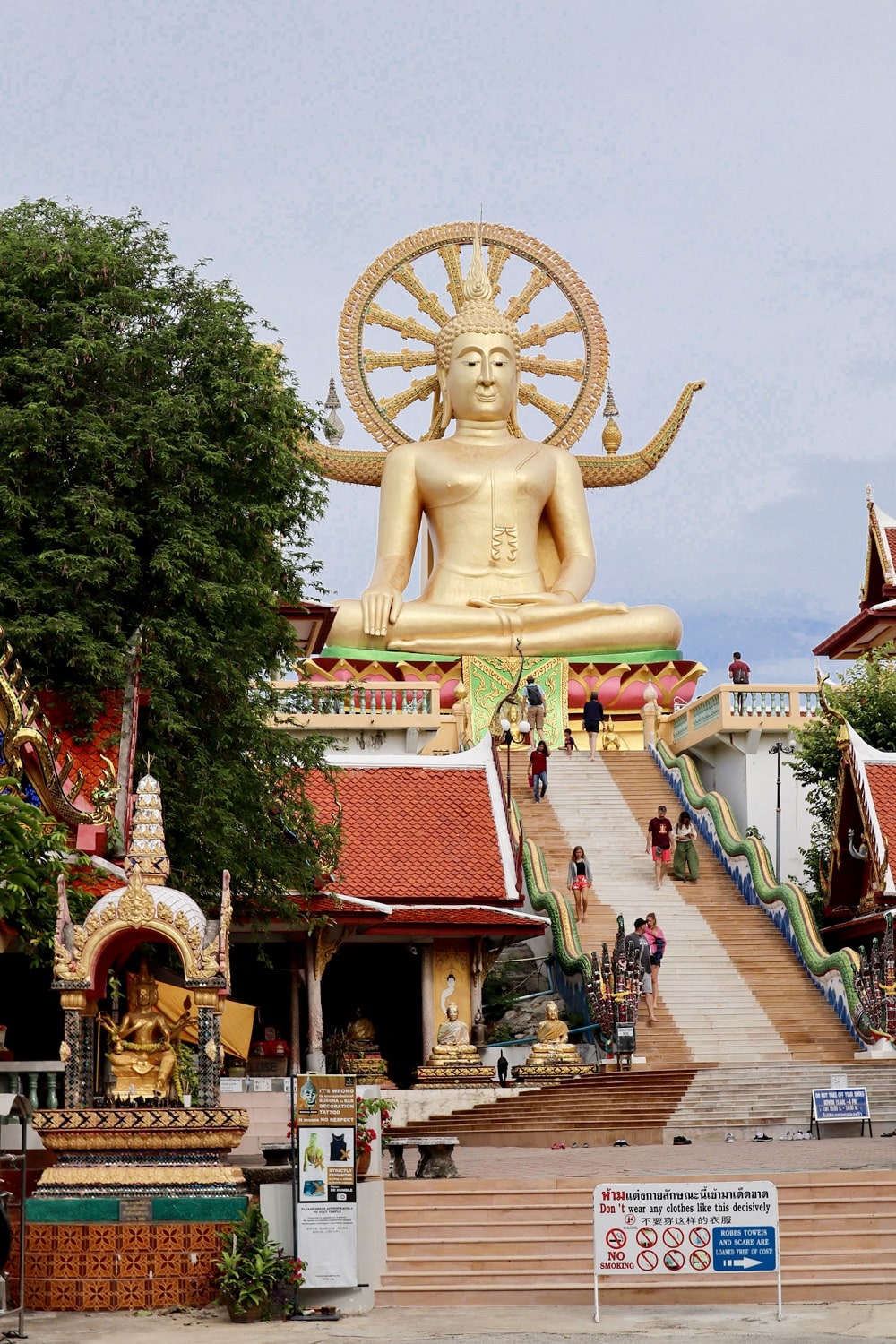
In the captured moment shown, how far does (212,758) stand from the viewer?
1989 centimetres

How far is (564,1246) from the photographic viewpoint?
14.1m

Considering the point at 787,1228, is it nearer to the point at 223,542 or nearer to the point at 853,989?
the point at 223,542

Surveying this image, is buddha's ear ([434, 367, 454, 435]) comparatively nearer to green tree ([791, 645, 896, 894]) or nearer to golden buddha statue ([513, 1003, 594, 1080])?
green tree ([791, 645, 896, 894])

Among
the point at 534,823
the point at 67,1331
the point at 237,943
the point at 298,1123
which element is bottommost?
the point at 67,1331

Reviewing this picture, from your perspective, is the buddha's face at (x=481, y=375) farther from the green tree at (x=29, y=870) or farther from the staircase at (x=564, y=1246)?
the staircase at (x=564, y=1246)

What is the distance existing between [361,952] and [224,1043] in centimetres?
553

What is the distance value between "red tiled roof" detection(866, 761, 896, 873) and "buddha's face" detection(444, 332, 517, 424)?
1448 cm

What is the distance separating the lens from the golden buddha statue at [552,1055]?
2267 cm

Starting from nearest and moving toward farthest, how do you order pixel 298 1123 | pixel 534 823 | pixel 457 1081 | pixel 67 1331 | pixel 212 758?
pixel 67 1331 < pixel 298 1123 < pixel 212 758 < pixel 457 1081 < pixel 534 823

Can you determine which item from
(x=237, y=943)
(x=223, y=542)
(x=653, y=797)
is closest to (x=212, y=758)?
(x=223, y=542)

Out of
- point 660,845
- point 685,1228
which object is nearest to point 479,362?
point 660,845

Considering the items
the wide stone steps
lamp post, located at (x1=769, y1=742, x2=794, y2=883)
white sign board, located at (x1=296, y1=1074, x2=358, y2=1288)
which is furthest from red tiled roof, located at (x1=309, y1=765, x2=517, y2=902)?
white sign board, located at (x1=296, y1=1074, x2=358, y2=1288)

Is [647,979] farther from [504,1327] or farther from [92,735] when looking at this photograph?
[504,1327]

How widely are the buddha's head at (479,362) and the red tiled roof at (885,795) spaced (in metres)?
14.5
